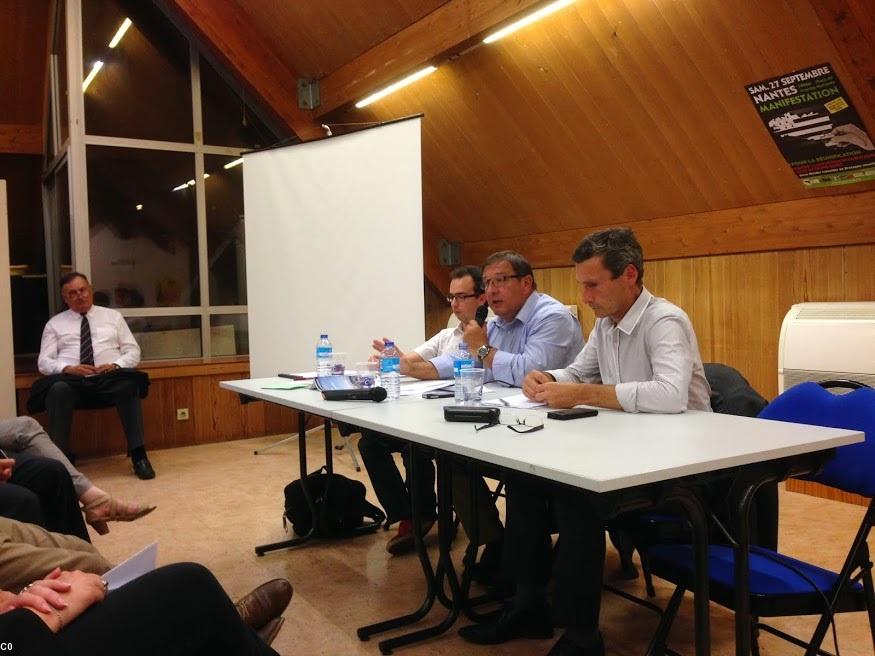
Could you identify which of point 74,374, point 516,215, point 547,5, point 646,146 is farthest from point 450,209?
point 74,374

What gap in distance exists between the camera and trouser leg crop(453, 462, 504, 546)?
93.7 inches

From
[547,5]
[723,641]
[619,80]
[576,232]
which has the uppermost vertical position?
[547,5]

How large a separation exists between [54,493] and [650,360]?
1.91 metres

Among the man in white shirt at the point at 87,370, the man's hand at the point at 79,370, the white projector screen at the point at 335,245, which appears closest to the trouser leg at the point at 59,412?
the man in white shirt at the point at 87,370

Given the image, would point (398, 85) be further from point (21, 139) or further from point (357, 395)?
point (21, 139)

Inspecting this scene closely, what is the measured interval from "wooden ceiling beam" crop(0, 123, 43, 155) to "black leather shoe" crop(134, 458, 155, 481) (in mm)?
3499

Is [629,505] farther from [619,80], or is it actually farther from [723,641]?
[619,80]

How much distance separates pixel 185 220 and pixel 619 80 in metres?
3.59

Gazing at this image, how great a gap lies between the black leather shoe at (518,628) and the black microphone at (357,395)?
807 mm

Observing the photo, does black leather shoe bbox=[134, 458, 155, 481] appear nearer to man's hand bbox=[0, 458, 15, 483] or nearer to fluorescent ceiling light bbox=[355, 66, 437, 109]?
man's hand bbox=[0, 458, 15, 483]

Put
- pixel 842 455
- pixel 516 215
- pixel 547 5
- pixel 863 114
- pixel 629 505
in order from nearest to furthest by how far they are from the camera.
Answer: pixel 629 505, pixel 842 455, pixel 863 114, pixel 547 5, pixel 516 215

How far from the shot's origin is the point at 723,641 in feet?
7.19

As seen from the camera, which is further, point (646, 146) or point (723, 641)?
point (646, 146)

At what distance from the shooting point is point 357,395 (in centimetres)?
259
